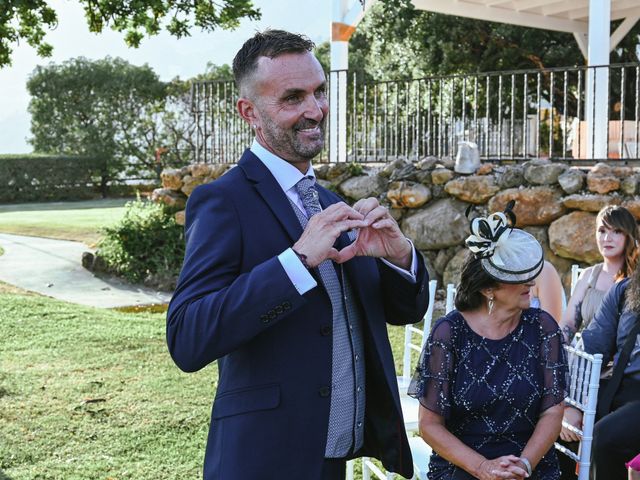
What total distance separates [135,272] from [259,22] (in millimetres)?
5824

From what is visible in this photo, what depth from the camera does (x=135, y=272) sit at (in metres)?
11.1

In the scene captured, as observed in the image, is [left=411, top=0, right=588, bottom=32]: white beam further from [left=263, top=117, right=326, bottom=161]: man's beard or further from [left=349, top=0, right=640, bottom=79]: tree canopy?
[left=263, top=117, right=326, bottom=161]: man's beard

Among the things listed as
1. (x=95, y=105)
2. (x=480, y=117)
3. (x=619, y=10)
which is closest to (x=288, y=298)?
(x=619, y=10)

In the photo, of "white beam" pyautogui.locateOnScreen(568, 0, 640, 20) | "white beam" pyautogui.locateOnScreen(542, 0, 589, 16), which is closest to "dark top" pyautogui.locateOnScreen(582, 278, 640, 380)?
"white beam" pyautogui.locateOnScreen(542, 0, 589, 16)

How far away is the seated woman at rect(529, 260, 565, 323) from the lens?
4672 millimetres

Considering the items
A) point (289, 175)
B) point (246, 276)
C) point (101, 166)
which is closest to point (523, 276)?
point (289, 175)

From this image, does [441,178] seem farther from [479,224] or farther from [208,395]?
[479,224]

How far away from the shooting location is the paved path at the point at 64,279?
394 inches

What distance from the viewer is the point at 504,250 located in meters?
2.95

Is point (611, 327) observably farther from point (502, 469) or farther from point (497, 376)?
point (502, 469)

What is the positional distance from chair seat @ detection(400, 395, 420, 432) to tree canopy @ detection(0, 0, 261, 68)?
3.23 meters

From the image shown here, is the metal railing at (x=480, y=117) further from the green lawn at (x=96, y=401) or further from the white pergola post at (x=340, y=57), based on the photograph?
the green lawn at (x=96, y=401)

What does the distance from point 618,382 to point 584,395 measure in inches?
12.9

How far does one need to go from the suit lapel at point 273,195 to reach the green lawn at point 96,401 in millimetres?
2888
